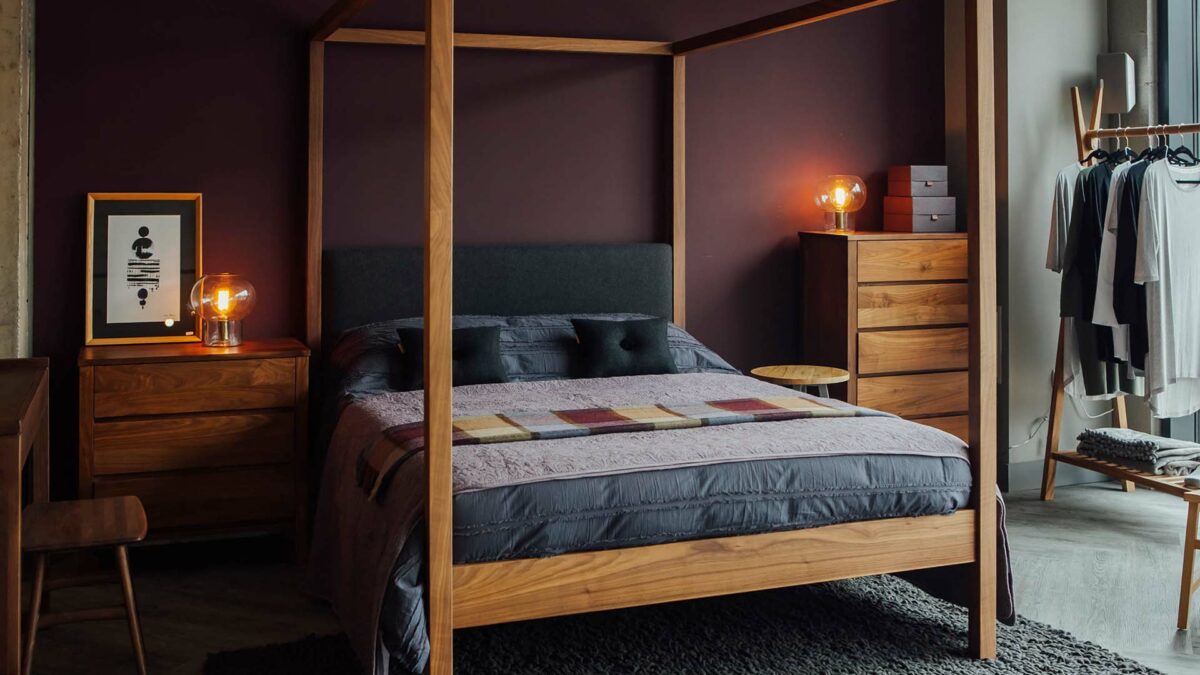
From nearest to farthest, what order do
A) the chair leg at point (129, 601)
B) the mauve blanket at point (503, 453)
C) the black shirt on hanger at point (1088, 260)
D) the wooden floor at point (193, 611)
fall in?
the mauve blanket at point (503, 453) < the chair leg at point (129, 601) < the wooden floor at point (193, 611) < the black shirt on hanger at point (1088, 260)

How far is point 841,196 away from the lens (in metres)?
5.46

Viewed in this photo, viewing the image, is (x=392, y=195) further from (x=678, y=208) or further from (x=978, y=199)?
(x=978, y=199)

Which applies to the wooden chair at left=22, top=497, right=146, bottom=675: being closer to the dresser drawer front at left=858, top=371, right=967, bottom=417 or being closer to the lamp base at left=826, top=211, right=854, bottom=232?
the dresser drawer front at left=858, top=371, right=967, bottom=417

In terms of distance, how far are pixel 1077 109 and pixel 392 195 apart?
2.88 m

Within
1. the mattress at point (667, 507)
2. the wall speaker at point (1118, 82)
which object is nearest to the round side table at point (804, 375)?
the mattress at point (667, 507)

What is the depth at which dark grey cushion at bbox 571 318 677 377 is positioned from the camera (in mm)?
4660

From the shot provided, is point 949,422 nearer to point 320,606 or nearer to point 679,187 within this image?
point 679,187

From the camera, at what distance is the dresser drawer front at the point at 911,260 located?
5199 millimetres

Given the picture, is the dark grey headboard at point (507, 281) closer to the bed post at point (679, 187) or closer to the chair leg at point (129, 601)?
the bed post at point (679, 187)

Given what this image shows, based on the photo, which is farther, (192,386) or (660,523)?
(192,386)

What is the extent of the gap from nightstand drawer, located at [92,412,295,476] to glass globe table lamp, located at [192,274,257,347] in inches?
13.4

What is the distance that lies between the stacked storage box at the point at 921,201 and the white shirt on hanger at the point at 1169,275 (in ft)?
3.01

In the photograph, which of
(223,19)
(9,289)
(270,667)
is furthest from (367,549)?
(223,19)

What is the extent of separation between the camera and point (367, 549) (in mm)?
3246
